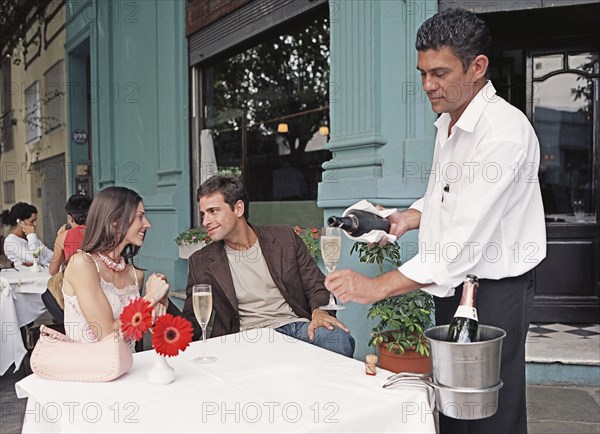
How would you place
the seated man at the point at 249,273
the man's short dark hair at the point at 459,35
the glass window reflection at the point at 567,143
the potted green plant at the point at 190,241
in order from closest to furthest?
the man's short dark hair at the point at 459,35 → the seated man at the point at 249,273 → the glass window reflection at the point at 567,143 → the potted green plant at the point at 190,241

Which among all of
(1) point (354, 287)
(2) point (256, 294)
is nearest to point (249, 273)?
(2) point (256, 294)

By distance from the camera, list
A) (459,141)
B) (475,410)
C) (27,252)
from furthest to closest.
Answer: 1. (27,252)
2. (459,141)
3. (475,410)

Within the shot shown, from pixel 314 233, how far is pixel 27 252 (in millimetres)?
2758

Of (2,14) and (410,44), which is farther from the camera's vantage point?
(2,14)

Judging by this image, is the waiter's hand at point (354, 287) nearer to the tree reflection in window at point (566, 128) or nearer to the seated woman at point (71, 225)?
the seated woman at point (71, 225)

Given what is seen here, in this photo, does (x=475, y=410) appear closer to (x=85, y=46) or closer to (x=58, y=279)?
(x=58, y=279)

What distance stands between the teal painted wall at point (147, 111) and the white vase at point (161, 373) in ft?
15.3

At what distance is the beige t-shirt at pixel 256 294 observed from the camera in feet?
9.44

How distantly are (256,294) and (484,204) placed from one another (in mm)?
1601

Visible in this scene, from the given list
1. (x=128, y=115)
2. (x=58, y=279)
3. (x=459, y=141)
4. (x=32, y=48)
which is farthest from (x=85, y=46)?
(x=459, y=141)

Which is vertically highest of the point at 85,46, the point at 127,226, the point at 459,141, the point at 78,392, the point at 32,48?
the point at 32,48

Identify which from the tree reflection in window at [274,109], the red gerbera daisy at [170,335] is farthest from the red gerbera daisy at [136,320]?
the tree reflection in window at [274,109]

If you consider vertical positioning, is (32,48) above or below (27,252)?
above

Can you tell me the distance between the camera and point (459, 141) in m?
1.75
